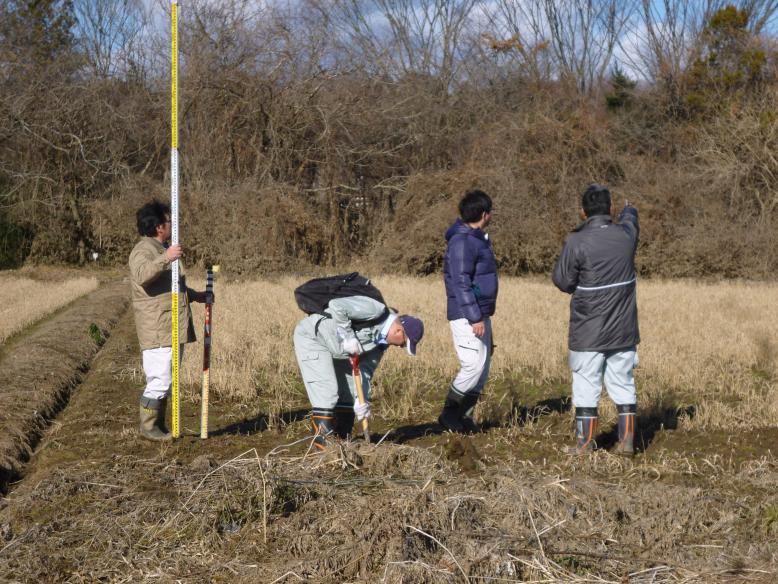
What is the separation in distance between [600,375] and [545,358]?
11.8 feet

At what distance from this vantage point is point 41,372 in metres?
9.40

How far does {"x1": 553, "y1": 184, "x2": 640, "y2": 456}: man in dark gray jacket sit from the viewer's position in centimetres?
600

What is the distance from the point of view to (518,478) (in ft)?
16.5

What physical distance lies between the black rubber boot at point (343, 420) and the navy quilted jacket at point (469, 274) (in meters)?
1.04

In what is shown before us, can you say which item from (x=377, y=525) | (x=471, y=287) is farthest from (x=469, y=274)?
(x=377, y=525)

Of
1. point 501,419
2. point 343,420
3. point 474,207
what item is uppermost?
point 474,207

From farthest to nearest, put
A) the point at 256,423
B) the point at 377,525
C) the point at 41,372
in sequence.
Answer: the point at 41,372 < the point at 256,423 < the point at 377,525

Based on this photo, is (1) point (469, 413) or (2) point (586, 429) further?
(1) point (469, 413)

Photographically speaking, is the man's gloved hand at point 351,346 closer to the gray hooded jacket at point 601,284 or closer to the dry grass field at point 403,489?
the dry grass field at point 403,489

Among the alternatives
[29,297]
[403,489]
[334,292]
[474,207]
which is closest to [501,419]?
[474,207]

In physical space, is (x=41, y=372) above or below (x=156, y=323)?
below

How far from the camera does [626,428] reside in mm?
6137

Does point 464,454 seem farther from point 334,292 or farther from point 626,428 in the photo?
point 334,292

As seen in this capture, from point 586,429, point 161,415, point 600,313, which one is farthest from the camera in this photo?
point 161,415
